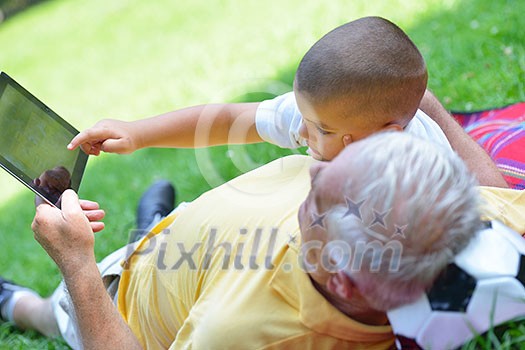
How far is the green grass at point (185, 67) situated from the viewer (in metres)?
3.94

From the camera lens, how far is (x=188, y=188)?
13.4ft

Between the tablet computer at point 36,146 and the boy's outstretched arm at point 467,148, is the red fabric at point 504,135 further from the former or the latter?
the tablet computer at point 36,146

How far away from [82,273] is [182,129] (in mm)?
Answer: 671

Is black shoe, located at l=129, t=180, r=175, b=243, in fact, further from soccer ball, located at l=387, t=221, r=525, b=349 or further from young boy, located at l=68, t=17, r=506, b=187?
soccer ball, located at l=387, t=221, r=525, b=349

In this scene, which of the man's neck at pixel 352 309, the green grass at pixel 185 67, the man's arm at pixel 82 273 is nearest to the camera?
the man's neck at pixel 352 309

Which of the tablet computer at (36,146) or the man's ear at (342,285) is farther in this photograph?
the tablet computer at (36,146)

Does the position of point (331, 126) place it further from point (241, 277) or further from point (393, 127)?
point (241, 277)

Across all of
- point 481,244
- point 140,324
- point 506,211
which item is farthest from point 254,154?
point 481,244

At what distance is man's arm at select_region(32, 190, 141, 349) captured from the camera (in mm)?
1841

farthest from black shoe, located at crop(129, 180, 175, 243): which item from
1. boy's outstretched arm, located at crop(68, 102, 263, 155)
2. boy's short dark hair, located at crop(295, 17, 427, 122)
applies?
boy's short dark hair, located at crop(295, 17, 427, 122)

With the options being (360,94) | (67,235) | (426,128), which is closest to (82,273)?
(67,235)

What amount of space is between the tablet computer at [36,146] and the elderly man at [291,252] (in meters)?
0.14

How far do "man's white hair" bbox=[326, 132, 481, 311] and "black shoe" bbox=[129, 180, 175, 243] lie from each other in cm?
187

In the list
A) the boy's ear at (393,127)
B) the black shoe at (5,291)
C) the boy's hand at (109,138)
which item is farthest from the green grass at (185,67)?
the boy's hand at (109,138)
